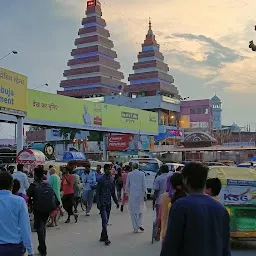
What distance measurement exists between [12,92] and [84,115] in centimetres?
1046

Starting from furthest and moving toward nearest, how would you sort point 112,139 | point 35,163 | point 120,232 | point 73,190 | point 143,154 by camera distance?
point 143,154, point 112,139, point 35,163, point 73,190, point 120,232

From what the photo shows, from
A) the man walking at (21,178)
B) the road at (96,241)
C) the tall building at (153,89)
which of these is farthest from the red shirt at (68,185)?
the tall building at (153,89)

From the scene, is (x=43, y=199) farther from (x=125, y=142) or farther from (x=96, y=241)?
(x=125, y=142)

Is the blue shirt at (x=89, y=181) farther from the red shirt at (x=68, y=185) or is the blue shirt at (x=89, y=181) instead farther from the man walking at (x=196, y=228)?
the man walking at (x=196, y=228)

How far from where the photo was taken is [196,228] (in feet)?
11.0

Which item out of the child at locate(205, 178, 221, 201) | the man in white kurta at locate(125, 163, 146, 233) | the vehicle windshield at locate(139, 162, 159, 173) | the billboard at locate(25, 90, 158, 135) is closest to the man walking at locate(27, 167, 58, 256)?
the child at locate(205, 178, 221, 201)

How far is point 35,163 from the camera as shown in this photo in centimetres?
1842

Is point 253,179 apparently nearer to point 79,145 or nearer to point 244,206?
point 244,206

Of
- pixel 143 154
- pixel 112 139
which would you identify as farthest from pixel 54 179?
pixel 143 154

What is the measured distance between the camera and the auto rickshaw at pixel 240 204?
9.09 m

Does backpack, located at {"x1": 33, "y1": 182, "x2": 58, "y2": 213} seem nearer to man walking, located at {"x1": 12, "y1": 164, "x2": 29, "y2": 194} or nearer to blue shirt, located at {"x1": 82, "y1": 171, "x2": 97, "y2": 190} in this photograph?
man walking, located at {"x1": 12, "y1": 164, "x2": 29, "y2": 194}

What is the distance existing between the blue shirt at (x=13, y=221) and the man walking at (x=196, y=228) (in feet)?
6.11

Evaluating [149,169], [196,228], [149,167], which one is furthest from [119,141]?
[196,228]

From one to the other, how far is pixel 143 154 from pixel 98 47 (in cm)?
5075
